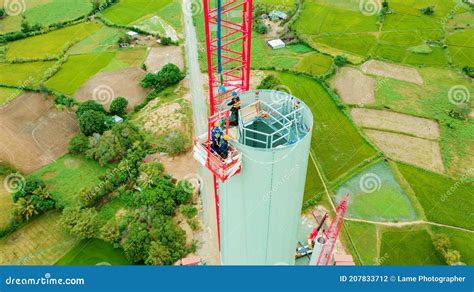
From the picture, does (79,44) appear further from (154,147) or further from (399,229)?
(399,229)

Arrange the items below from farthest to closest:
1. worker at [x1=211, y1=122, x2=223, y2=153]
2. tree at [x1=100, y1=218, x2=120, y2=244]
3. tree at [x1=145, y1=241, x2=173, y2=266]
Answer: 1. tree at [x1=100, y1=218, x2=120, y2=244]
2. tree at [x1=145, y1=241, x2=173, y2=266]
3. worker at [x1=211, y1=122, x2=223, y2=153]

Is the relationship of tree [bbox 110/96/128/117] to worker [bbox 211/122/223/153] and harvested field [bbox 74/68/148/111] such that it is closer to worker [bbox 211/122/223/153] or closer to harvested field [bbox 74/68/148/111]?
harvested field [bbox 74/68/148/111]

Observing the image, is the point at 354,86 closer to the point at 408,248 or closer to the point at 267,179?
the point at 408,248

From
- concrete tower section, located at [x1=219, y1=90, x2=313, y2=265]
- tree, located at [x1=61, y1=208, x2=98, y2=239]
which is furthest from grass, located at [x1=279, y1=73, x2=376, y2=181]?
tree, located at [x1=61, y1=208, x2=98, y2=239]

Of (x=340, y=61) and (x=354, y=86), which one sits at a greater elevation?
(x=340, y=61)

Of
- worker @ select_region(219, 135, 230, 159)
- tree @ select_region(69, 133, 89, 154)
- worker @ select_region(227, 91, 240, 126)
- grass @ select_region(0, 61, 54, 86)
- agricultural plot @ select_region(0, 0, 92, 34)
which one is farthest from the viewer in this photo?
agricultural plot @ select_region(0, 0, 92, 34)

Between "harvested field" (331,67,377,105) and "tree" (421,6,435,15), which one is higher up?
"tree" (421,6,435,15)

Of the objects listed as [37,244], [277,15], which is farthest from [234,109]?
[277,15]
